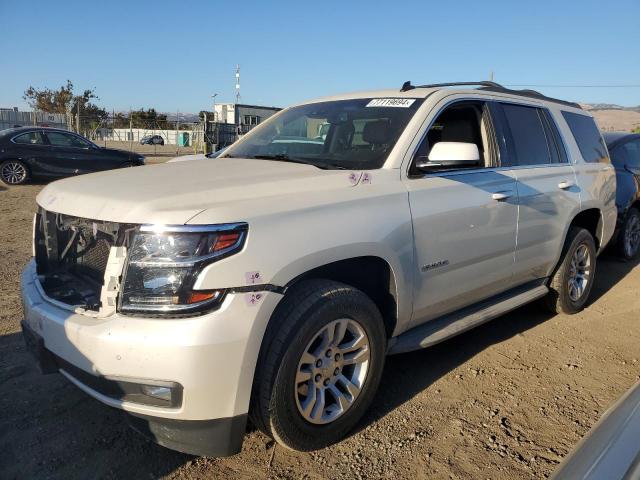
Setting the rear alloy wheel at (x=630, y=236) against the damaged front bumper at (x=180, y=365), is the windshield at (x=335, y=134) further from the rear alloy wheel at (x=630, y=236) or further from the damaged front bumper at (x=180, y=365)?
the rear alloy wheel at (x=630, y=236)

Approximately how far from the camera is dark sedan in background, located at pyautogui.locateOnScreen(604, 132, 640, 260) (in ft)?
22.5

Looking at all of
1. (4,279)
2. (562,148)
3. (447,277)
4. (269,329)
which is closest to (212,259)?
(269,329)

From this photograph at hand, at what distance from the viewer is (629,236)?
23.5ft

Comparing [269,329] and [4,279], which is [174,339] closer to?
[269,329]

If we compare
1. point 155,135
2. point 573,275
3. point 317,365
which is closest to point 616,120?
point 155,135

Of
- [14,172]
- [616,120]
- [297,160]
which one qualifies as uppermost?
[616,120]

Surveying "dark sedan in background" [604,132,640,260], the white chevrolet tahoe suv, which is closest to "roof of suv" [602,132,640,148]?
"dark sedan in background" [604,132,640,260]

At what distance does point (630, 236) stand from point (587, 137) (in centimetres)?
276

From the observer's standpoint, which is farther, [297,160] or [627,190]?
[627,190]

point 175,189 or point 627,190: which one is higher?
point 175,189

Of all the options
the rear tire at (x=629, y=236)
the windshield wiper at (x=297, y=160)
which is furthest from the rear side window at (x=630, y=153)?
the windshield wiper at (x=297, y=160)

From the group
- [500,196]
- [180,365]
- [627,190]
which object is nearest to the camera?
[180,365]

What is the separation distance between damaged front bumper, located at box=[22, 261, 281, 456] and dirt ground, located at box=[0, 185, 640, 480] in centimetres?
38

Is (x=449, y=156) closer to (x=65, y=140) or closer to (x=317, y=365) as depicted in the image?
(x=317, y=365)
